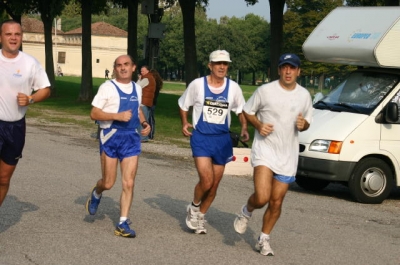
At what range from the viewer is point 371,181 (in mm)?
13727

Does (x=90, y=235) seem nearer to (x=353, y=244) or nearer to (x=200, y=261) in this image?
(x=200, y=261)

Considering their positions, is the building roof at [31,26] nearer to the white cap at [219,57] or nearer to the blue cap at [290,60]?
the white cap at [219,57]

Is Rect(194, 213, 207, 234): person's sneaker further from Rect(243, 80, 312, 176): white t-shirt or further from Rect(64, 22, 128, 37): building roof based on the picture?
Rect(64, 22, 128, 37): building roof

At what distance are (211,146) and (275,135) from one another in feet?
3.08

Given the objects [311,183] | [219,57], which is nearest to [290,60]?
[219,57]

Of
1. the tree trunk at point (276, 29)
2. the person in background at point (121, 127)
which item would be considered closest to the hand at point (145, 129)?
the person in background at point (121, 127)

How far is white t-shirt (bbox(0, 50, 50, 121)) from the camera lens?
8484 millimetres

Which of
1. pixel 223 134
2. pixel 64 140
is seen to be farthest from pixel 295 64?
pixel 64 140

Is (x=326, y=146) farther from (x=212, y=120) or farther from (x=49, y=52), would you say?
(x=49, y=52)

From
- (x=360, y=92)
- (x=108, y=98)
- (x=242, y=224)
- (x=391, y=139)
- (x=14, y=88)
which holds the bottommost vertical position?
(x=242, y=224)

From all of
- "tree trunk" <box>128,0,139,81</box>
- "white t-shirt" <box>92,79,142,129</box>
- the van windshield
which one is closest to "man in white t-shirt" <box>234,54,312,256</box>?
"white t-shirt" <box>92,79,142,129</box>

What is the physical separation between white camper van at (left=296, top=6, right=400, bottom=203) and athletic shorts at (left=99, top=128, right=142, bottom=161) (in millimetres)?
5027

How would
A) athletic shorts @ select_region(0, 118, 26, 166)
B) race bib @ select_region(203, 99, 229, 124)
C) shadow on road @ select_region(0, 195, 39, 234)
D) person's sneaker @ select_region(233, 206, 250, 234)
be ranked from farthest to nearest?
shadow on road @ select_region(0, 195, 39, 234), race bib @ select_region(203, 99, 229, 124), person's sneaker @ select_region(233, 206, 250, 234), athletic shorts @ select_region(0, 118, 26, 166)

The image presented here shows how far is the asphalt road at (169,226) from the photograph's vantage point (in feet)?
27.5
